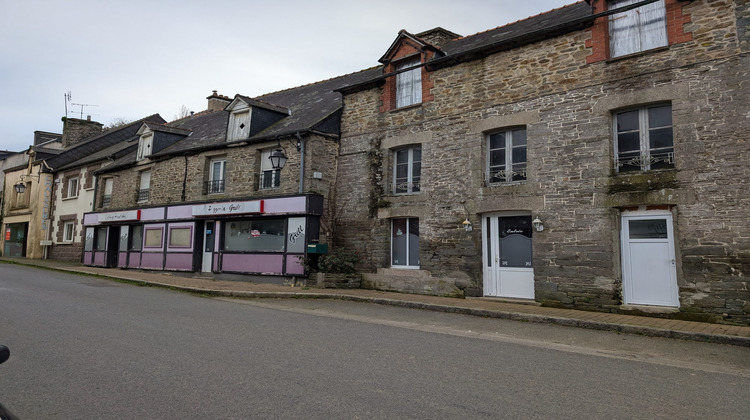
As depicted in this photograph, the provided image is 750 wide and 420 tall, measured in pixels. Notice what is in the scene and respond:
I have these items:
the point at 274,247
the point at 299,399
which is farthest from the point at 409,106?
the point at 299,399

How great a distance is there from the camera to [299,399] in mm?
3971

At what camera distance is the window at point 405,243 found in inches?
507

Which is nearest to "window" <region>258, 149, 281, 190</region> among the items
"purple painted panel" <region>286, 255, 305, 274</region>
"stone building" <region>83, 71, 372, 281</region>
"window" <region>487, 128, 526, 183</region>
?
"stone building" <region>83, 71, 372, 281</region>

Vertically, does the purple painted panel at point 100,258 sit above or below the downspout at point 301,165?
below

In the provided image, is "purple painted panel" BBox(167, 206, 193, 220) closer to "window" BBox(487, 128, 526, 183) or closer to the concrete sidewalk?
the concrete sidewalk

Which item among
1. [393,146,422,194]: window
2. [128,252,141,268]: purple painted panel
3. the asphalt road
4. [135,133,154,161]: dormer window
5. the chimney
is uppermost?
the chimney

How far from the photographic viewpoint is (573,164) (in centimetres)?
1023

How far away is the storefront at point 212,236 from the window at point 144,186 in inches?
30.5

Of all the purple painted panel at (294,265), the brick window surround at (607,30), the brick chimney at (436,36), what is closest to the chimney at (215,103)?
the purple painted panel at (294,265)

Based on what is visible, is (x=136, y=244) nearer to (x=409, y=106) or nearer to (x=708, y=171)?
(x=409, y=106)

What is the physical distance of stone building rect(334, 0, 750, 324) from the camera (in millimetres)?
8711

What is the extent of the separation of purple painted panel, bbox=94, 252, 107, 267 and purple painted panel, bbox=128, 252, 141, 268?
1.86 metres

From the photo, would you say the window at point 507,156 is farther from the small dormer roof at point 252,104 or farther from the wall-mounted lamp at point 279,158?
the small dormer roof at point 252,104

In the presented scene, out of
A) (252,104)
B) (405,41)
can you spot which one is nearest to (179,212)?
(252,104)
